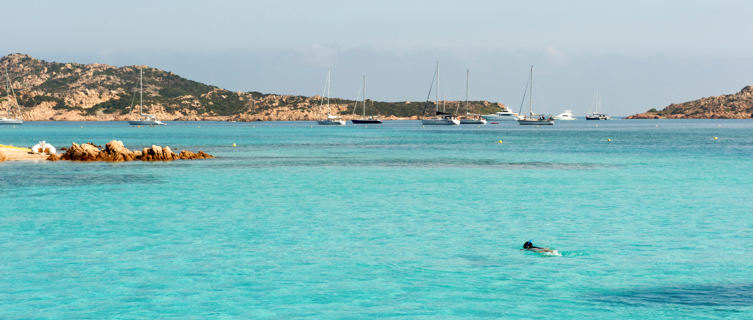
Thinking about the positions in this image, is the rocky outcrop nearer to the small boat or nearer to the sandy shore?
the sandy shore

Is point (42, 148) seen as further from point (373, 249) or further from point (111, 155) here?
point (373, 249)

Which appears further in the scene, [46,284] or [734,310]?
[46,284]

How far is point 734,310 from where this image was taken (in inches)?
567

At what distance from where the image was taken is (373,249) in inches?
834

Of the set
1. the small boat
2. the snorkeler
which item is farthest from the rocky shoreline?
the snorkeler

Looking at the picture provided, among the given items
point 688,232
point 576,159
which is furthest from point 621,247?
point 576,159

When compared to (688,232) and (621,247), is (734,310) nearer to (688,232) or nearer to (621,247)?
(621,247)

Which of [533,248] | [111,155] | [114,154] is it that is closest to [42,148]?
[111,155]

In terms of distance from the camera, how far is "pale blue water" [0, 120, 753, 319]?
15.2 metres

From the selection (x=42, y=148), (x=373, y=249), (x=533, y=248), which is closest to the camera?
(x=533, y=248)

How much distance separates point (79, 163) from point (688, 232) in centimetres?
4625

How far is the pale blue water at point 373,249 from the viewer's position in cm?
1523

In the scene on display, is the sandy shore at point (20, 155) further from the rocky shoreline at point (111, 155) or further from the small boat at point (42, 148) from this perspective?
the small boat at point (42, 148)

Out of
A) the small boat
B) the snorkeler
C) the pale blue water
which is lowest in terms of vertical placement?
the small boat
